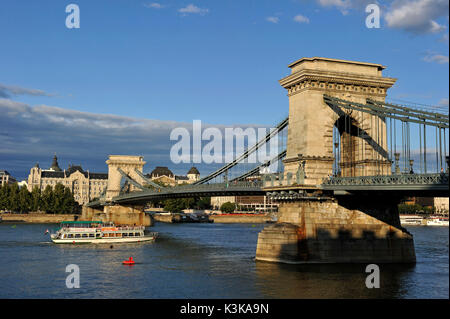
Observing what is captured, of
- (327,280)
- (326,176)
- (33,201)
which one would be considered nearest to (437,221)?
(326,176)

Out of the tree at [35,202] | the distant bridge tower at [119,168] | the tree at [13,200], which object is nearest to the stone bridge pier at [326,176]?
the distant bridge tower at [119,168]

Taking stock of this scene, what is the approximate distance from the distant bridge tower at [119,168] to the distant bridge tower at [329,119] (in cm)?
8817

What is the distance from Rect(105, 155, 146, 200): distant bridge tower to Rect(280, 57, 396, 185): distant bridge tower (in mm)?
88168

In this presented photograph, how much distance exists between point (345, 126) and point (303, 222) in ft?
31.9

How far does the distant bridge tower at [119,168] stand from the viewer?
422ft

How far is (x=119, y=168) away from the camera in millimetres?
131125

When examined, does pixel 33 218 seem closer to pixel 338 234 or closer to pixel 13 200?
pixel 13 200

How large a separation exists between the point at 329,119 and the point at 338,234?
10.00m

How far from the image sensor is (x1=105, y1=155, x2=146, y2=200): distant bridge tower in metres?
129

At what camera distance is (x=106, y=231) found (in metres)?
73.8

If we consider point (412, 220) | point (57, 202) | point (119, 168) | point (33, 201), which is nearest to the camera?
point (119, 168)

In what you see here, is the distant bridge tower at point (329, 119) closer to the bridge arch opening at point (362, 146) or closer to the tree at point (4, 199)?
the bridge arch opening at point (362, 146)
